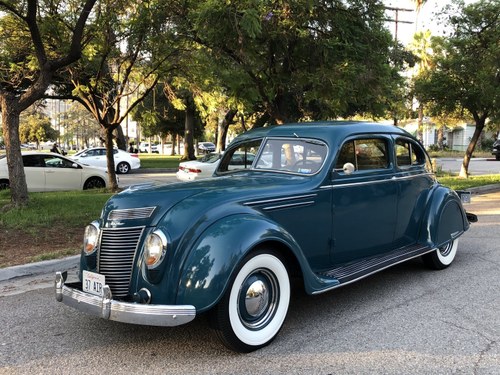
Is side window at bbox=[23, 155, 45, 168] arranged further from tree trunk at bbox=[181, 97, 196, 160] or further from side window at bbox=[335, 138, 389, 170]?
tree trunk at bbox=[181, 97, 196, 160]

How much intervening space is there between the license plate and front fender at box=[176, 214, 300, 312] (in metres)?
0.69

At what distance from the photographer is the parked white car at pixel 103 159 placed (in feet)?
76.3

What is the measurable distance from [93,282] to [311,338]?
6.02ft

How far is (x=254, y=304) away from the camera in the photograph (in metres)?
3.82

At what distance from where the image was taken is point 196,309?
338 centimetres

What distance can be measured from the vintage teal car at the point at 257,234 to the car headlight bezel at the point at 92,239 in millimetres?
13

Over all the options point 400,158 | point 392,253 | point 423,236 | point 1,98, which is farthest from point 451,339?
point 1,98

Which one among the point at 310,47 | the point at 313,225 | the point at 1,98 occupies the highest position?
the point at 310,47

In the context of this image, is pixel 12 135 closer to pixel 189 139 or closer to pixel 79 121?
pixel 189 139

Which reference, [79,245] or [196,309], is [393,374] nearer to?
[196,309]


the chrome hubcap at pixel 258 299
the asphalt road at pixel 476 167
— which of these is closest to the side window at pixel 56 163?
the chrome hubcap at pixel 258 299

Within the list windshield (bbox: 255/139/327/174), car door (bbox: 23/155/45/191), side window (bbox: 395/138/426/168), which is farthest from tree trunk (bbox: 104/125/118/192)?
side window (bbox: 395/138/426/168)

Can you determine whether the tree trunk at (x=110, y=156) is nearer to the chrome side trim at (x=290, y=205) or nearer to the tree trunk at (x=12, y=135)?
the tree trunk at (x=12, y=135)

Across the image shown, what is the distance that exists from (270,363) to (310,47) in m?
7.65
